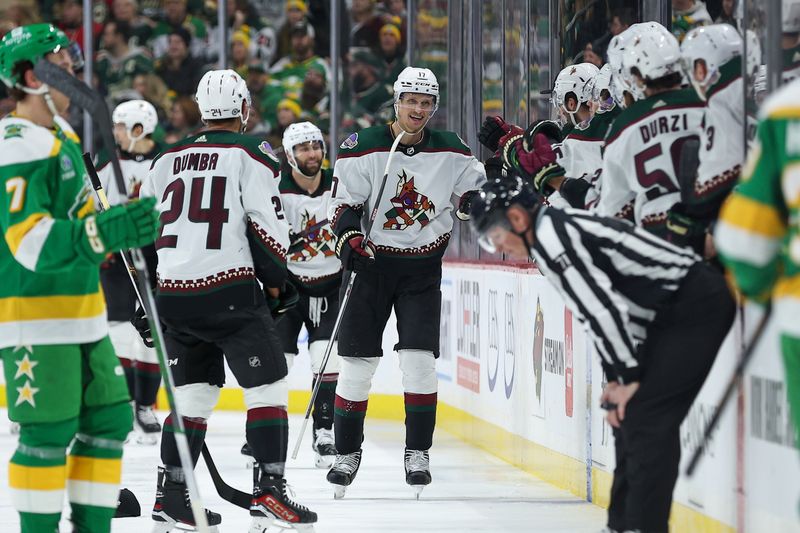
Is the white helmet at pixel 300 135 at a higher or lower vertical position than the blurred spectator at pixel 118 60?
lower

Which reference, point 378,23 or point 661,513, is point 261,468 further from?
point 378,23

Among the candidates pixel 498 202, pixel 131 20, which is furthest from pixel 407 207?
pixel 131 20

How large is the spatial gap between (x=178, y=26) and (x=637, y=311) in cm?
760

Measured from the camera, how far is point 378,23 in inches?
365

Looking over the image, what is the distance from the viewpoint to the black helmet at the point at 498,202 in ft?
10.2

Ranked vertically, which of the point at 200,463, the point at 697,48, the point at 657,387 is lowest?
the point at 200,463

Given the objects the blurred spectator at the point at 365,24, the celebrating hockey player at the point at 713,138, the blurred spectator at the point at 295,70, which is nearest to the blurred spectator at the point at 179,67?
the blurred spectator at the point at 295,70

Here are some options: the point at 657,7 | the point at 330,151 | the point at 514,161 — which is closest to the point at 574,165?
the point at 514,161

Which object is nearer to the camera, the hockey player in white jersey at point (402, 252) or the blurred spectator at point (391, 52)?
the hockey player in white jersey at point (402, 252)

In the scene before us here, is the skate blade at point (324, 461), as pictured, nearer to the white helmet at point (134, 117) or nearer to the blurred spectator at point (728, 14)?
the white helmet at point (134, 117)

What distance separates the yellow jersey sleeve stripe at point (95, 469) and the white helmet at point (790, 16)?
6.26 ft

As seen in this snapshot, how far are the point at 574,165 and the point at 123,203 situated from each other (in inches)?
80.2

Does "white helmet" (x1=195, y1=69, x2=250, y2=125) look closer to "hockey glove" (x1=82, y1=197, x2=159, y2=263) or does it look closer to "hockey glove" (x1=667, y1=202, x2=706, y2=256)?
"hockey glove" (x1=82, y1=197, x2=159, y2=263)

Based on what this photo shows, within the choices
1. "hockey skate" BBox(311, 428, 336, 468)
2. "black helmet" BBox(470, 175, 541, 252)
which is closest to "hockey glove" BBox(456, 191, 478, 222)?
"hockey skate" BBox(311, 428, 336, 468)
